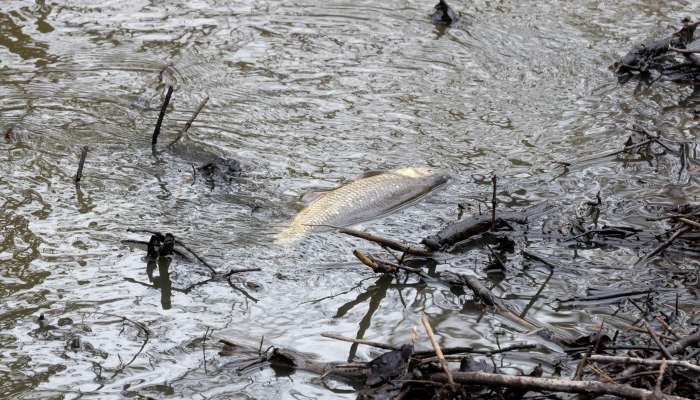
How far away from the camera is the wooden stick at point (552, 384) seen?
3.68 metres

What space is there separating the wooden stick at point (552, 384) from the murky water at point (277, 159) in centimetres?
80

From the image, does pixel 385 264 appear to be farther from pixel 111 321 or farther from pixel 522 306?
pixel 111 321

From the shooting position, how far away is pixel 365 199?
20.0 feet

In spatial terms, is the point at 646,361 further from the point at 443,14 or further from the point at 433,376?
the point at 443,14

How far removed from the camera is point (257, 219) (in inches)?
236

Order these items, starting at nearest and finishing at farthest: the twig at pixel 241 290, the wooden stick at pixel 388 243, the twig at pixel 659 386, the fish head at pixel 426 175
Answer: the twig at pixel 659 386
the wooden stick at pixel 388 243
the twig at pixel 241 290
the fish head at pixel 426 175

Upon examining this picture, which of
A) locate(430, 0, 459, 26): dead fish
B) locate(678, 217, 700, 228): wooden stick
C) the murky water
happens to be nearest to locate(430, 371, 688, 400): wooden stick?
the murky water

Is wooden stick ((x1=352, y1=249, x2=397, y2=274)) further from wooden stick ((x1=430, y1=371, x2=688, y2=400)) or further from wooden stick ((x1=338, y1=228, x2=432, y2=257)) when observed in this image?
wooden stick ((x1=430, y1=371, x2=688, y2=400))

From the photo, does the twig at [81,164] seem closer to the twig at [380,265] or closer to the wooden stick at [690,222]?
the twig at [380,265]

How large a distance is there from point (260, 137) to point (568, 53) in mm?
3264

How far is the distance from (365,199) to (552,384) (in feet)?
8.33

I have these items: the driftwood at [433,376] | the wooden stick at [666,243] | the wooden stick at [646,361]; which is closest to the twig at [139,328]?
the driftwood at [433,376]

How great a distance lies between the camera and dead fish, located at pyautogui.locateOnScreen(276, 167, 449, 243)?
583cm

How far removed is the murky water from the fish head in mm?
154
